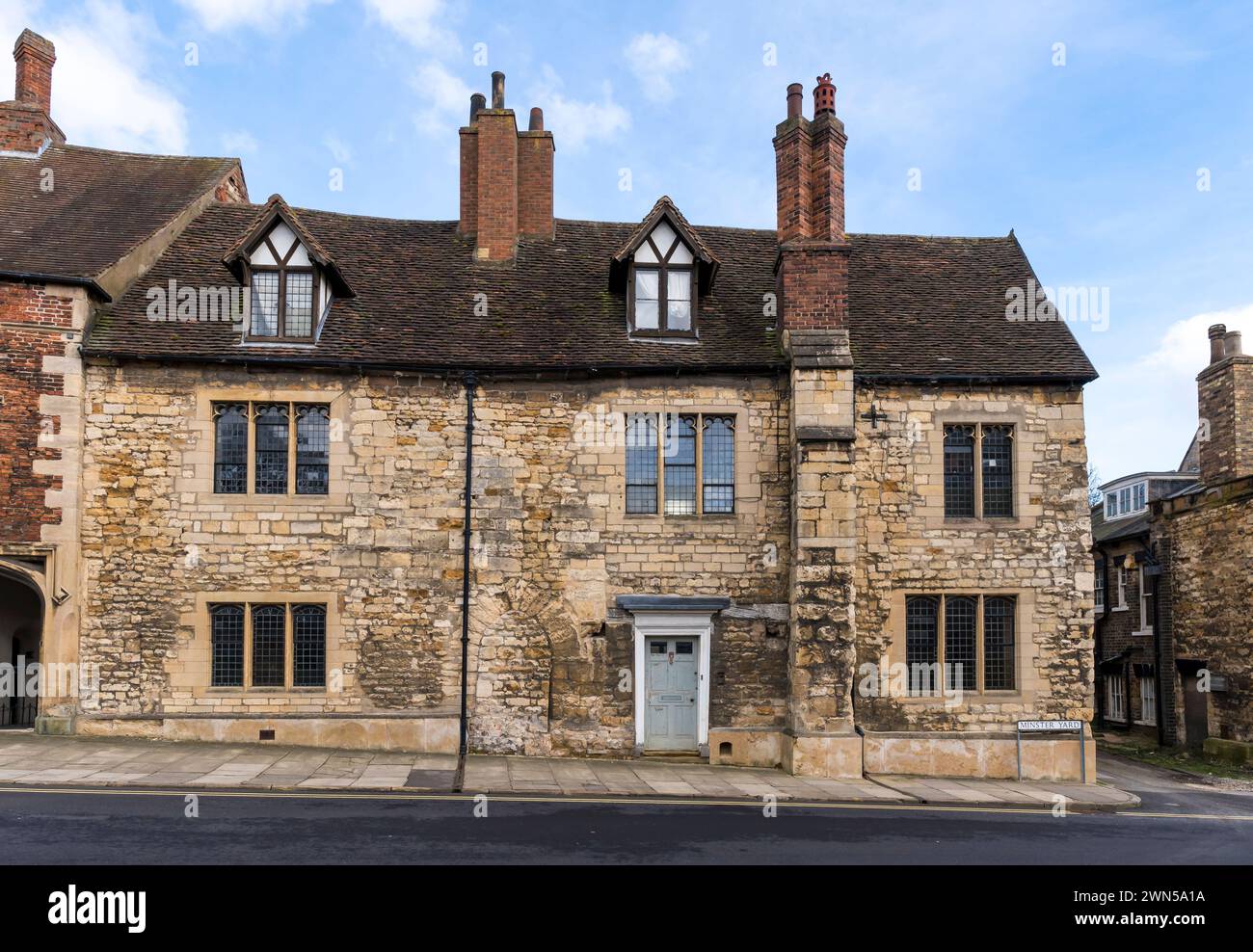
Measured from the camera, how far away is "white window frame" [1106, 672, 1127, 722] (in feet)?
93.2

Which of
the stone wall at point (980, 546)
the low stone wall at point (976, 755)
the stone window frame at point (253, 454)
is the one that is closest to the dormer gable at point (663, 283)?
the stone wall at point (980, 546)

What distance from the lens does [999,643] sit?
59.7 feet

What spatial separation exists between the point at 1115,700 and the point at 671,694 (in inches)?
698

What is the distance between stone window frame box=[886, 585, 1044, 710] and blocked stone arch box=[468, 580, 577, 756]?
19.2 feet

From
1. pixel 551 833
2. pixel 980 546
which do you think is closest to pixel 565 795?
pixel 551 833

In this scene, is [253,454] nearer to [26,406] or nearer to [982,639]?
[26,406]

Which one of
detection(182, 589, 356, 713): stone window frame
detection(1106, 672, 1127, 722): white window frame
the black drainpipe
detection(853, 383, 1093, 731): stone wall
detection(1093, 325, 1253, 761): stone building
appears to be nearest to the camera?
detection(182, 589, 356, 713): stone window frame

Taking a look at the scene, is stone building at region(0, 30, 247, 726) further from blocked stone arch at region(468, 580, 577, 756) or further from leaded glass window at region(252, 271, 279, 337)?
blocked stone arch at region(468, 580, 577, 756)

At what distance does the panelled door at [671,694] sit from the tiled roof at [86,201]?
Answer: 1187 cm

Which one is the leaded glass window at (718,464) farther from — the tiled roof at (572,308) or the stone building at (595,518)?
the tiled roof at (572,308)

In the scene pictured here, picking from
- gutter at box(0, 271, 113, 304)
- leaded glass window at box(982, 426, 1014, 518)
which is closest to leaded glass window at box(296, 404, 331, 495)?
gutter at box(0, 271, 113, 304)

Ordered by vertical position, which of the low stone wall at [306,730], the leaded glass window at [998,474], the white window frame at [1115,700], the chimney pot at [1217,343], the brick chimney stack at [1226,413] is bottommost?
the white window frame at [1115,700]

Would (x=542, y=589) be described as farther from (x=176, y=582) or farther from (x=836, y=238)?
(x=836, y=238)

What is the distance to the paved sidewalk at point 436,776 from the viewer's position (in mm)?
13773
